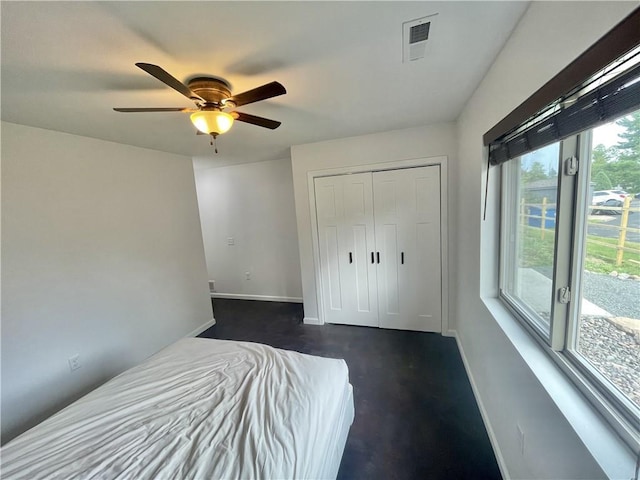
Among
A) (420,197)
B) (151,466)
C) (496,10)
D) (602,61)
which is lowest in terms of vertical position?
(151,466)

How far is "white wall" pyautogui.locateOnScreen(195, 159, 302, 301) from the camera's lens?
4.18 m

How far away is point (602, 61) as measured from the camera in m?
0.72

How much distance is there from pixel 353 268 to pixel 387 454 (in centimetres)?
192

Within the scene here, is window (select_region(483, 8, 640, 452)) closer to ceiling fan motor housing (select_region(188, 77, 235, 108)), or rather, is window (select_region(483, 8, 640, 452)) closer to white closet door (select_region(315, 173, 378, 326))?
ceiling fan motor housing (select_region(188, 77, 235, 108))

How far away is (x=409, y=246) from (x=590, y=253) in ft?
6.62

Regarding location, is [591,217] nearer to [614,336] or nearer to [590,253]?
[590,253]

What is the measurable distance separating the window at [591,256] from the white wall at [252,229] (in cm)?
324

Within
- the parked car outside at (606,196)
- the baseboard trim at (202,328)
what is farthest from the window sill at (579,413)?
the baseboard trim at (202,328)

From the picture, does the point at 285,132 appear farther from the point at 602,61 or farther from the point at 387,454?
the point at 387,454

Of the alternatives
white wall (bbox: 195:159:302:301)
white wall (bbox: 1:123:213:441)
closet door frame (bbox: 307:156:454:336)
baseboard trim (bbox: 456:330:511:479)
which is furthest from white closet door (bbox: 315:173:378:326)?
white wall (bbox: 1:123:213:441)

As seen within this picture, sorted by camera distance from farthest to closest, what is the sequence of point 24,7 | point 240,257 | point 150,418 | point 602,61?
point 240,257, point 150,418, point 24,7, point 602,61

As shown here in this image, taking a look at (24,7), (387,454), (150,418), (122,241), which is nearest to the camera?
(24,7)

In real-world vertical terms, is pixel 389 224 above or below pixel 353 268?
above

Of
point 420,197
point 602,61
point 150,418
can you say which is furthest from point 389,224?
point 150,418
